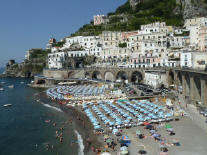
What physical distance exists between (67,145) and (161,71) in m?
41.8

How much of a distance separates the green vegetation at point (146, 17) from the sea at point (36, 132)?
7197cm

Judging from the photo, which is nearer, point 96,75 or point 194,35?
point 194,35

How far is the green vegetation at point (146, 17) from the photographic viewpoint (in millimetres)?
107488

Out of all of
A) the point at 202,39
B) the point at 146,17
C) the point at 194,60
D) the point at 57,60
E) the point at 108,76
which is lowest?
the point at 108,76

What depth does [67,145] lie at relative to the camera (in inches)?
1243

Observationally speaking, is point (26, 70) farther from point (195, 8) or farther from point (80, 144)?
point (80, 144)

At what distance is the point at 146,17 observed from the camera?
115 meters

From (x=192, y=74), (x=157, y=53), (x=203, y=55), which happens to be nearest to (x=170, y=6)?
(x=157, y=53)

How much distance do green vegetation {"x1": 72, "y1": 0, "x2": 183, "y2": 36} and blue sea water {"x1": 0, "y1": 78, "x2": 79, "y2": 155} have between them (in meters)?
72.1

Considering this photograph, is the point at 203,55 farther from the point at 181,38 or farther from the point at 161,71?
the point at 181,38

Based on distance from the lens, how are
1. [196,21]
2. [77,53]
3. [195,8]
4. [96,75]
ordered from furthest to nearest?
[77,53], [195,8], [96,75], [196,21]

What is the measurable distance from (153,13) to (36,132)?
328ft

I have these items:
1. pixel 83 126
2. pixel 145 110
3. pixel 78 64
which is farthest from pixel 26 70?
pixel 145 110

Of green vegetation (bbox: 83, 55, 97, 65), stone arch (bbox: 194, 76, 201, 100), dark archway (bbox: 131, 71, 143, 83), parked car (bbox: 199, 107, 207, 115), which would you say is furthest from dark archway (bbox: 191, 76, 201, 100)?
green vegetation (bbox: 83, 55, 97, 65)
